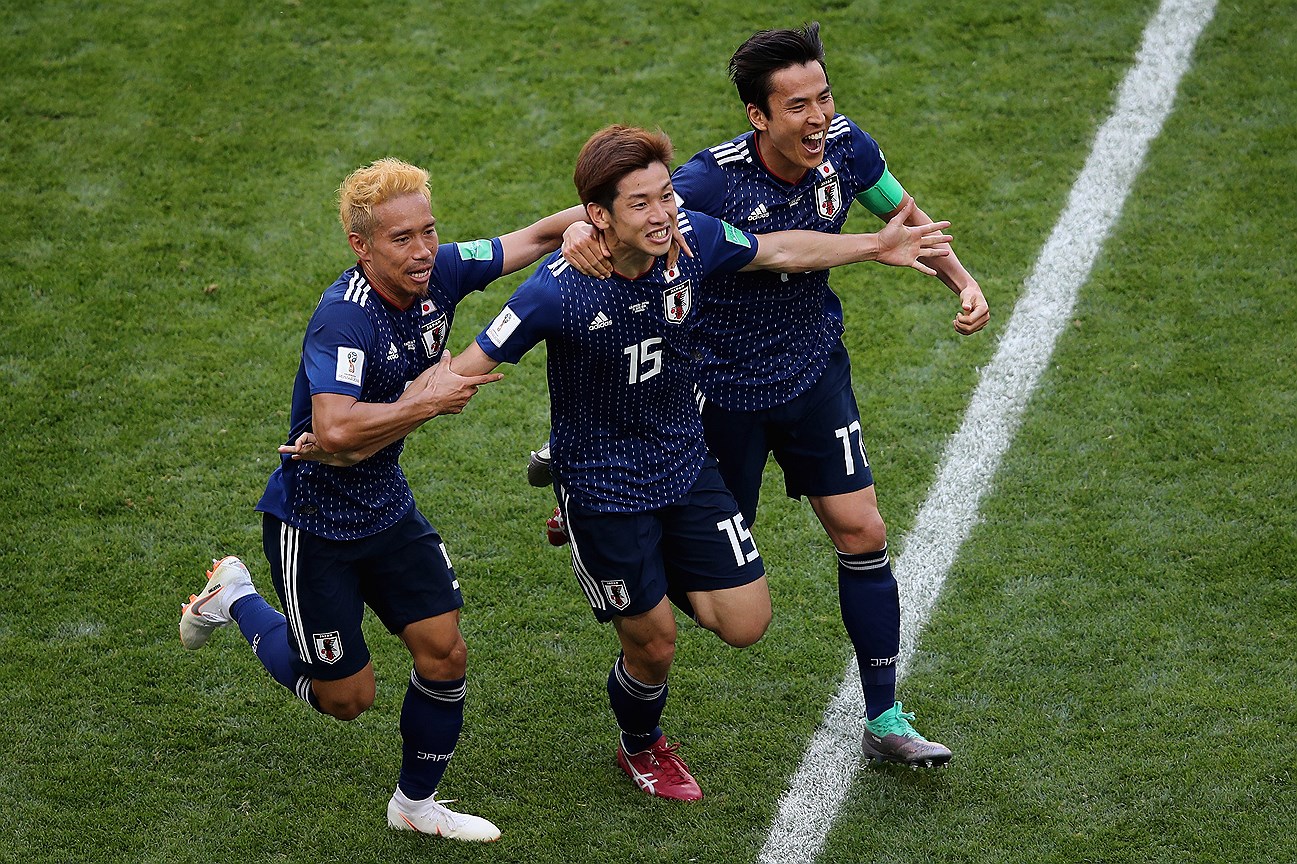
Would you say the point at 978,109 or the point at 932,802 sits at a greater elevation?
the point at 978,109

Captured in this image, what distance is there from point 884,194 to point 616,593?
1714mm

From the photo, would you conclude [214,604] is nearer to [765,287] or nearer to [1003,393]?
[765,287]

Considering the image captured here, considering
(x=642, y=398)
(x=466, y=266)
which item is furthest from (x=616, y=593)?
(x=466, y=266)

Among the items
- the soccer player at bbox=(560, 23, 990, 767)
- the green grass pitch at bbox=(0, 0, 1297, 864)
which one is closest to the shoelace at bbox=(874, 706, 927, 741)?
the soccer player at bbox=(560, 23, 990, 767)

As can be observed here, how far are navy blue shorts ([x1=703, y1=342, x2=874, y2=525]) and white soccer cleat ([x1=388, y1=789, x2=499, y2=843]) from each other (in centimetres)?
150

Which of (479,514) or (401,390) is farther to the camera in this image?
(479,514)

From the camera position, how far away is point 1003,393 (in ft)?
22.0

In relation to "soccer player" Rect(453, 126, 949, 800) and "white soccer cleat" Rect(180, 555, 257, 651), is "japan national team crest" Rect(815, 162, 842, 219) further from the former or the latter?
"white soccer cleat" Rect(180, 555, 257, 651)

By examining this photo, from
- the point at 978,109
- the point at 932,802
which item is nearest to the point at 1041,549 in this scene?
the point at 932,802

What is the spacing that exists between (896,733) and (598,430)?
153 centimetres

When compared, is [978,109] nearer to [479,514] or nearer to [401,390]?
[479,514]

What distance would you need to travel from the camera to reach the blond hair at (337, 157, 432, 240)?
4.10 metres

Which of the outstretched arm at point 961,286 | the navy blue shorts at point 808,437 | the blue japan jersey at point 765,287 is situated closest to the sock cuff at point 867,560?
the navy blue shorts at point 808,437

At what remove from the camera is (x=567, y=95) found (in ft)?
28.6
